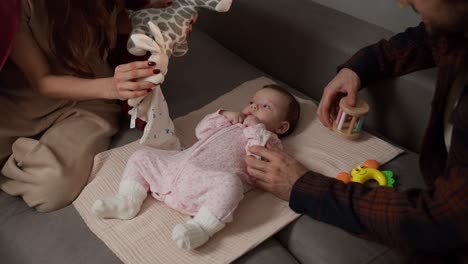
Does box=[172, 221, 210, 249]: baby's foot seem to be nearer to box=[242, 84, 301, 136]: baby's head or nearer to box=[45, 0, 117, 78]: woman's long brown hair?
box=[242, 84, 301, 136]: baby's head

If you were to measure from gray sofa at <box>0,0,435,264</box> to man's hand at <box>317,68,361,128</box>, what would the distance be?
0.40 feet

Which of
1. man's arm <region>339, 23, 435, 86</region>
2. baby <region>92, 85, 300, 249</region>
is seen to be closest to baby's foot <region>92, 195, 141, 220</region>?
baby <region>92, 85, 300, 249</region>

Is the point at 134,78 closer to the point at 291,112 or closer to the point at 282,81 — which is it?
the point at 291,112

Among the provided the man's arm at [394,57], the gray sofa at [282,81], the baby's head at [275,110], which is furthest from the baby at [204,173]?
the man's arm at [394,57]

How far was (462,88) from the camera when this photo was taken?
3.03 feet

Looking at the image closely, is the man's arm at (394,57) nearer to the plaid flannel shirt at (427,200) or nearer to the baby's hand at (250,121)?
the plaid flannel shirt at (427,200)

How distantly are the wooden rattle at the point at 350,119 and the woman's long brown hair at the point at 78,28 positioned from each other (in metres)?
0.69

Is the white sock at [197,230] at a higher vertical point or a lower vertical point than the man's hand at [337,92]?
lower

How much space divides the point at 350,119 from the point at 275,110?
0.74ft

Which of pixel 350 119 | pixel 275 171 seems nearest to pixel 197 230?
pixel 275 171

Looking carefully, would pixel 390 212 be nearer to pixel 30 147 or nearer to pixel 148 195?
pixel 148 195

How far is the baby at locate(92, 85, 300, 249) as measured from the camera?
1029mm

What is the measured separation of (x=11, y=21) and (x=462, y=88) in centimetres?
101

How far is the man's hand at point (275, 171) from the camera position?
1.10 m
